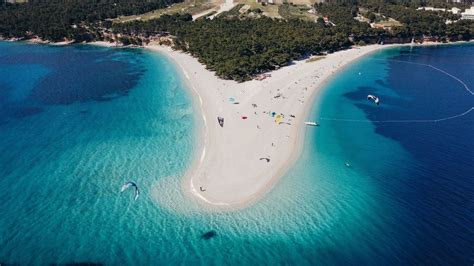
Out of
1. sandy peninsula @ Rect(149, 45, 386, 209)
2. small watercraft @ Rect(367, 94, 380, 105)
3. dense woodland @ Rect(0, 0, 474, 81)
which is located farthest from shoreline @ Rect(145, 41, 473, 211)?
small watercraft @ Rect(367, 94, 380, 105)

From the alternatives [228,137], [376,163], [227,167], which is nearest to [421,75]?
[376,163]

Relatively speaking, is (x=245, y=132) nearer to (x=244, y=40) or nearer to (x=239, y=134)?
(x=239, y=134)

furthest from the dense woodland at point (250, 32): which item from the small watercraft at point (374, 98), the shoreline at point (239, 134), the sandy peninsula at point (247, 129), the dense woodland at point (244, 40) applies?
the small watercraft at point (374, 98)

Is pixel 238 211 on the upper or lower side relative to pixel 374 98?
lower

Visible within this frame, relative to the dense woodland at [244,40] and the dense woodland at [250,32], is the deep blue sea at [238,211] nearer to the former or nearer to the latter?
the dense woodland at [244,40]

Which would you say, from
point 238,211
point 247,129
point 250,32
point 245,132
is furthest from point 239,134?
point 250,32

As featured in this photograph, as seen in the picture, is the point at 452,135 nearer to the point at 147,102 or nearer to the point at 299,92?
the point at 299,92
